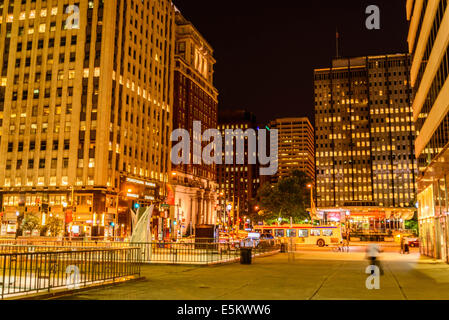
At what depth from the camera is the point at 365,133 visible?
177 metres

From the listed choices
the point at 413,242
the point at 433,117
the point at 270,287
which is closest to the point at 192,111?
the point at 413,242

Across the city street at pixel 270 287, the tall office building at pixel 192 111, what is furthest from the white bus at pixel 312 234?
the tall office building at pixel 192 111

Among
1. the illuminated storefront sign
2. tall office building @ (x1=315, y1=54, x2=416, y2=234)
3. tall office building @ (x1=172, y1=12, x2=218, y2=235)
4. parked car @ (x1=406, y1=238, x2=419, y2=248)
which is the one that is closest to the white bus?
parked car @ (x1=406, y1=238, x2=419, y2=248)

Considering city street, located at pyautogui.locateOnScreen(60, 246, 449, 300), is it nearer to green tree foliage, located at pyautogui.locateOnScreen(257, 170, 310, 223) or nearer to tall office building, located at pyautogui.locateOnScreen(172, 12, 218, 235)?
green tree foliage, located at pyautogui.locateOnScreen(257, 170, 310, 223)

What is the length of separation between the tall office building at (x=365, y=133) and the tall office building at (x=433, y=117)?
131 m

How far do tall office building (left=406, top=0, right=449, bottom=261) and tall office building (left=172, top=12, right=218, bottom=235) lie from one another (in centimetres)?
8054

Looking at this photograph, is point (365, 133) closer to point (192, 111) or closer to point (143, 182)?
point (192, 111)

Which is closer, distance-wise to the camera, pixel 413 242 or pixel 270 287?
pixel 270 287

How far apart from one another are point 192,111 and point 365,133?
82074mm

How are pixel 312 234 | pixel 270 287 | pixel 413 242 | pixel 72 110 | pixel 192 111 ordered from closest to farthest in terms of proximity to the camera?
1. pixel 270 287
2. pixel 312 234
3. pixel 413 242
4. pixel 72 110
5. pixel 192 111

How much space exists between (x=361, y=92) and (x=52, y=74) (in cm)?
12937

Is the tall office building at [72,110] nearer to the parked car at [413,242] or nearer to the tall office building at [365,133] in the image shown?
the parked car at [413,242]

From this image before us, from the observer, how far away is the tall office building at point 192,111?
120188 mm

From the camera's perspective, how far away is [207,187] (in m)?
139
